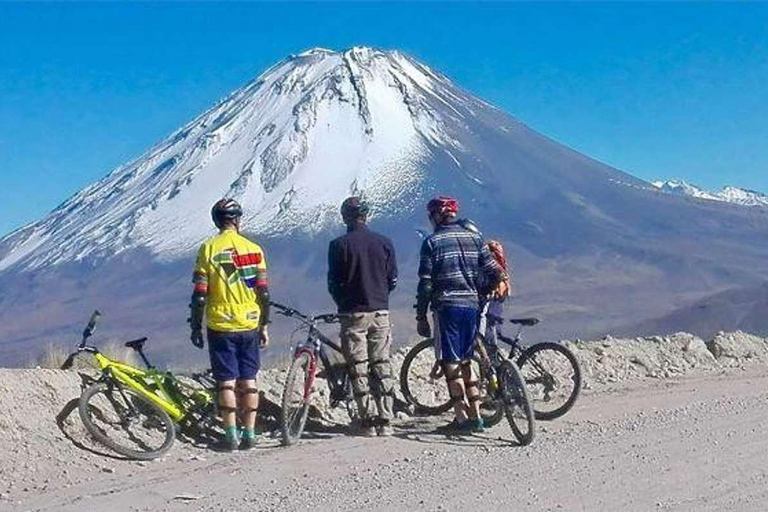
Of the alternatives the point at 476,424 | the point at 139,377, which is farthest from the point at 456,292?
the point at 139,377

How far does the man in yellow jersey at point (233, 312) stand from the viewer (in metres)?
8.88

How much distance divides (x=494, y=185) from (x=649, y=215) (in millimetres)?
17841

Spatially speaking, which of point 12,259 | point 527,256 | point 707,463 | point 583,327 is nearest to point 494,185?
point 527,256

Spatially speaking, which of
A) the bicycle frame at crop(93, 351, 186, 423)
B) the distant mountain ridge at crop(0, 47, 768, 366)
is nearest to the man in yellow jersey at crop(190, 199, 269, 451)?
the bicycle frame at crop(93, 351, 186, 423)

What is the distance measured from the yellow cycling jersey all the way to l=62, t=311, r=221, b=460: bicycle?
0.59 m

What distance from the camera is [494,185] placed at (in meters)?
114

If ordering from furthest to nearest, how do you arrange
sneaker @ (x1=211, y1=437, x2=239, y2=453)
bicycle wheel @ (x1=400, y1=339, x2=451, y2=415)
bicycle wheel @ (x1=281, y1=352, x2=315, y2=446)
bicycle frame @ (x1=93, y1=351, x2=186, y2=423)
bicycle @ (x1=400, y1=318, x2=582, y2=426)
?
bicycle wheel @ (x1=400, y1=339, x2=451, y2=415) < bicycle @ (x1=400, y1=318, x2=582, y2=426) < bicycle wheel @ (x1=281, y1=352, x2=315, y2=446) < sneaker @ (x1=211, y1=437, x2=239, y2=453) < bicycle frame @ (x1=93, y1=351, x2=186, y2=423)

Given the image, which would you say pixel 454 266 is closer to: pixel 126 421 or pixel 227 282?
pixel 227 282

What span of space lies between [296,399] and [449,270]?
4.78 feet

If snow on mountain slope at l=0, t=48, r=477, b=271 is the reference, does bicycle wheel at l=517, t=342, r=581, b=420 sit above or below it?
below

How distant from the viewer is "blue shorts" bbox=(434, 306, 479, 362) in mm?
9297

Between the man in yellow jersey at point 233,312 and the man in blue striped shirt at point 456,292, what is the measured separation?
116 cm

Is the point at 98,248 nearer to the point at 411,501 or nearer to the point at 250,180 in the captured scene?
the point at 250,180

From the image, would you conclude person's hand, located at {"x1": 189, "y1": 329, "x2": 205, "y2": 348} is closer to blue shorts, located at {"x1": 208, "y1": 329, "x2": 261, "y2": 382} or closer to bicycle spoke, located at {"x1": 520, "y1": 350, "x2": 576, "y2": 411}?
blue shorts, located at {"x1": 208, "y1": 329, "x2": 261, "y2": 382}
